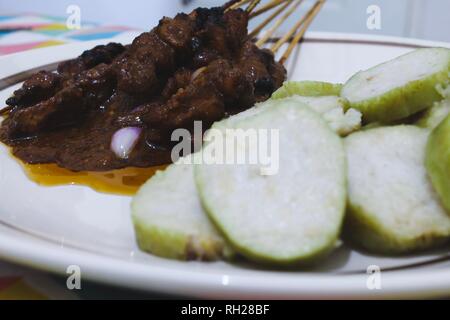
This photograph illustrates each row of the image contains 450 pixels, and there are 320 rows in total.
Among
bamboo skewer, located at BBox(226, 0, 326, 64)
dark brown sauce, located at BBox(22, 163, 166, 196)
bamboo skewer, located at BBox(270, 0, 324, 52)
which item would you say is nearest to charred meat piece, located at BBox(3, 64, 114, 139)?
dark brown sauce, located at BBox(22, 163, 166, 196)

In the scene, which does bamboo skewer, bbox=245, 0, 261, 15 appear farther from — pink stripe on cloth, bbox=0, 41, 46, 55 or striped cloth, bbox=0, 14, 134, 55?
pink stripe on cloth, bbox=0, 41, 46, 55

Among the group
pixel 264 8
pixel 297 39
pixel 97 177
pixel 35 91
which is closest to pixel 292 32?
pixel 297 39

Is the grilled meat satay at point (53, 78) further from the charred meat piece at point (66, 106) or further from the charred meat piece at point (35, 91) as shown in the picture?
the charred meat piece at point (66, 106)

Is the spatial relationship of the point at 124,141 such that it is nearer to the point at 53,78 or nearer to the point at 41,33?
the point at 53,78

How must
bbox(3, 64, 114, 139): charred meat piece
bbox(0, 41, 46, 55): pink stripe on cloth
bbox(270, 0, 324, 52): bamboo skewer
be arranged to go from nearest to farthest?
1. bbox(3, 64, 114, 139): charred meat piece
2. bbox(270, 0, 324, 52): bamboo skewer
3. bbox(0, 41, 46, 55): pink stripe on cloth

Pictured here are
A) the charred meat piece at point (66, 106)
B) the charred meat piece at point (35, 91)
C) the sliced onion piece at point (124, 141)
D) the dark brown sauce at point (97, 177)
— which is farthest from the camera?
the charred meat piece at point (35, 91)

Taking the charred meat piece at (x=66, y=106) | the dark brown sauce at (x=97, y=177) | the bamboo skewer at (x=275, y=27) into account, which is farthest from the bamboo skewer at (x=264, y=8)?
the dark brown sauce at (x=97, y=177)
